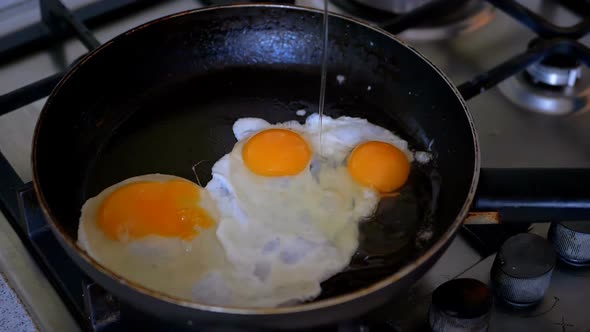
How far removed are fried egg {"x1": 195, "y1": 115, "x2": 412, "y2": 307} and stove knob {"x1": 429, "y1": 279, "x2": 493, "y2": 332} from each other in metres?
0.14

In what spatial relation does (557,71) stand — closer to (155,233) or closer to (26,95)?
(155,233)

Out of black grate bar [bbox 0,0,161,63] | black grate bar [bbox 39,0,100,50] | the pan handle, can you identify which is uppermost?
black grate bar [bbox 39,0,100,50]

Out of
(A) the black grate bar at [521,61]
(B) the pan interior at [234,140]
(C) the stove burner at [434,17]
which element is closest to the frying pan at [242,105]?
(B) the pan interior at [234,140]

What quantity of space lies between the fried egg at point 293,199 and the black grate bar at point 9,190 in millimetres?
297

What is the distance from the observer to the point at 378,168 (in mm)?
1113

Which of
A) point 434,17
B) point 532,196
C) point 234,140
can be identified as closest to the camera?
point 532,196

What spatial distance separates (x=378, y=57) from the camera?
1274 mm

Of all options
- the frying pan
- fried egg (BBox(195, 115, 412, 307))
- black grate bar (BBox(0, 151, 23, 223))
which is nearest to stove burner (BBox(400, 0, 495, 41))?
the frying pan

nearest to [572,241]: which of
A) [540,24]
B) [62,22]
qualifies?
[540,24]

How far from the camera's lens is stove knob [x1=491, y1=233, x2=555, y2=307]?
999 millimetres

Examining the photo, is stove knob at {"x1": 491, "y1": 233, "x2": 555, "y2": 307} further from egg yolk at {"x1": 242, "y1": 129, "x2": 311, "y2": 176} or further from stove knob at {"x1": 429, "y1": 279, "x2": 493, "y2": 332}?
egg yolk at {"x1": 242, "y1": 129, "x2": 311, "y2": 176}

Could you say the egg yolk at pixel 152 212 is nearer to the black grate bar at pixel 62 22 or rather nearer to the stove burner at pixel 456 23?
the black grate bar at pixel 62 22

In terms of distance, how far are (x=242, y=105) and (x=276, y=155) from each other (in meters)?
0.18

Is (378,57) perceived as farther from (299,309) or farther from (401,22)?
(299,309)
